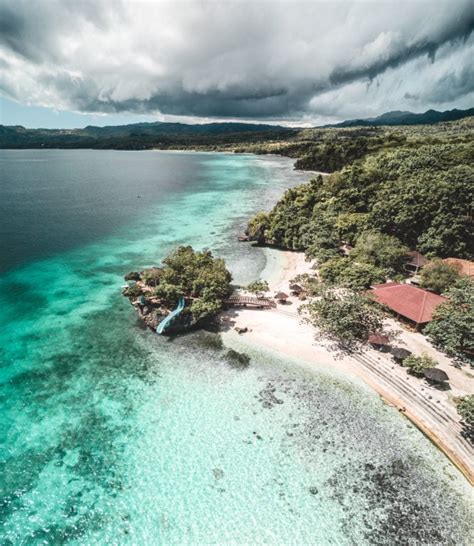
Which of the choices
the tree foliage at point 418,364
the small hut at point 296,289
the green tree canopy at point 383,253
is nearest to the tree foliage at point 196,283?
the small hut at point 296,289

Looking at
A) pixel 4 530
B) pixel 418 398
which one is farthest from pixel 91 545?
pixel 418 398

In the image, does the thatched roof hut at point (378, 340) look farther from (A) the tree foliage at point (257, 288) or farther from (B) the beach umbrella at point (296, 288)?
(A) the tree foliage at point (257, 288)

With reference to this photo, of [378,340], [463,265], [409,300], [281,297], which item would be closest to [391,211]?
[463,265]

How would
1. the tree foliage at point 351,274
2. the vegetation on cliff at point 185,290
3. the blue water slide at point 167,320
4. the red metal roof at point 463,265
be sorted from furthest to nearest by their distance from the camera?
the tree foliage at point 351,274 → the red metal roof at point 463,265 → the vegetation on cliff at point 185,290 → the blue water slide at point 167,320

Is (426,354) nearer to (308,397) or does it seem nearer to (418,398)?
(418,398)

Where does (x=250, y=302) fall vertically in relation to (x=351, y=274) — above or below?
below

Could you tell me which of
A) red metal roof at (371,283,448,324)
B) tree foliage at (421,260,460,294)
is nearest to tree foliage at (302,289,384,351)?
red metal roof at (371,283,448,324)

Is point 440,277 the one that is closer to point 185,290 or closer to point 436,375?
point 436,375
